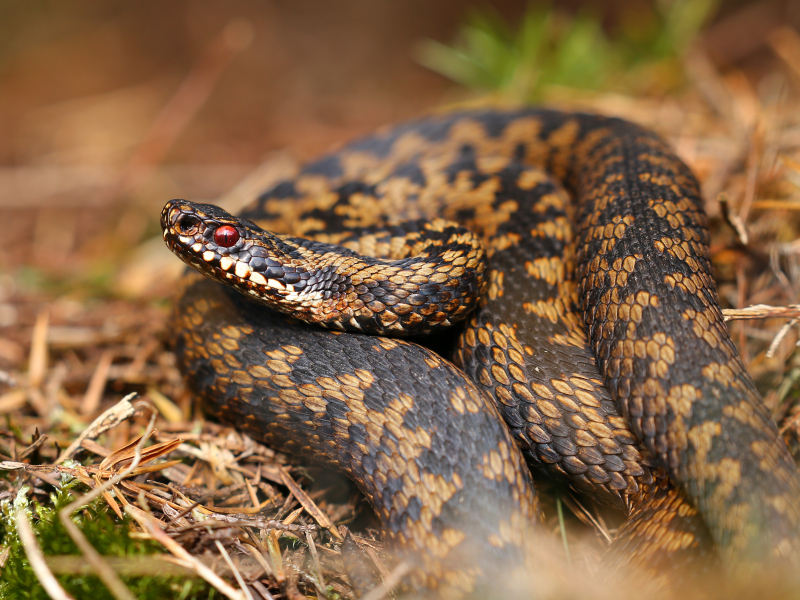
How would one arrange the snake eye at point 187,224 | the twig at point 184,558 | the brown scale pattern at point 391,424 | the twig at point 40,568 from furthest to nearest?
1. the snake eye at point 187,224
2. the brown scale pattern at point 391,424
3. the twig at point 184,558
4. the twig at point 40,568

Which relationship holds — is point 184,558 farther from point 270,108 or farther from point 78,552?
point 270,108

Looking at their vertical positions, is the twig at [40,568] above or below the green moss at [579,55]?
below

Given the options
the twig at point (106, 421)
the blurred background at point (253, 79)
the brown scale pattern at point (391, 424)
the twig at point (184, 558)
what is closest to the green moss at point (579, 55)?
the blurred background at point (253, 79)

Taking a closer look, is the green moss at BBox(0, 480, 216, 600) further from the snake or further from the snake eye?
the snake eye

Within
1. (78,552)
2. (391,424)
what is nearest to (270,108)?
(391,424)

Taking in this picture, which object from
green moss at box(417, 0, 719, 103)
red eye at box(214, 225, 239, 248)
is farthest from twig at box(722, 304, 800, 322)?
green moss at box(417, 0, 719, 103)

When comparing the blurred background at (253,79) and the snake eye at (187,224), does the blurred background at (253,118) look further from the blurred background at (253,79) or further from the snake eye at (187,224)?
the snake eye at (187,224)
